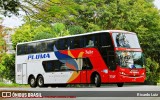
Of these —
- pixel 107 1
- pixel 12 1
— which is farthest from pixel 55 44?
pixel 107 1

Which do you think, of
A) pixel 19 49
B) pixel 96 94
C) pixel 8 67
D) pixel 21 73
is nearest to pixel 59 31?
pixel 19 49

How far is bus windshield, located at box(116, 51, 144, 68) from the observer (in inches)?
966

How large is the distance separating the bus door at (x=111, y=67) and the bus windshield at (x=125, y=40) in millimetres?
689

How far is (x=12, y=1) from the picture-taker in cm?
1435

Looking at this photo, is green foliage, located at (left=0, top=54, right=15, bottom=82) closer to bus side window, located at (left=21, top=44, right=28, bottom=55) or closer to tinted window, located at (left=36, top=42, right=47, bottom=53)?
bus side window, located at (left=21, top=44, right=28, bottom=55)

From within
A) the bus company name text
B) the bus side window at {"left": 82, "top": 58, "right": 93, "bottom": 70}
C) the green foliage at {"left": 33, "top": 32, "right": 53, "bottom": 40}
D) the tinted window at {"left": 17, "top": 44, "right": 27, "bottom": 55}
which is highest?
the green foliage at {"left": 33, "top": 32, "right": 53, "bottom": 40}

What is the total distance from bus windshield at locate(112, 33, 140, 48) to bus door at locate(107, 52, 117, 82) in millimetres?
689

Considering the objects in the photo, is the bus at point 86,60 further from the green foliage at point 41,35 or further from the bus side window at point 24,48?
the green foliage at point 41,35

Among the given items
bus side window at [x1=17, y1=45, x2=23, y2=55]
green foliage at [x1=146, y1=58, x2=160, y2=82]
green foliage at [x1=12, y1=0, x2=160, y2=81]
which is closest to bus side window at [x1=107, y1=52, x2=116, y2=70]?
bus side window at [x1=17, y1=45, x2=23, y2=55]

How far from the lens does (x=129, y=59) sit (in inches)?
985

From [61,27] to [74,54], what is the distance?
679 cm

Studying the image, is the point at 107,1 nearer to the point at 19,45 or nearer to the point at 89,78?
the point at 19,45

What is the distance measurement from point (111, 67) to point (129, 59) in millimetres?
1117

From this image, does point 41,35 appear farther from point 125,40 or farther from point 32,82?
point 125,40
